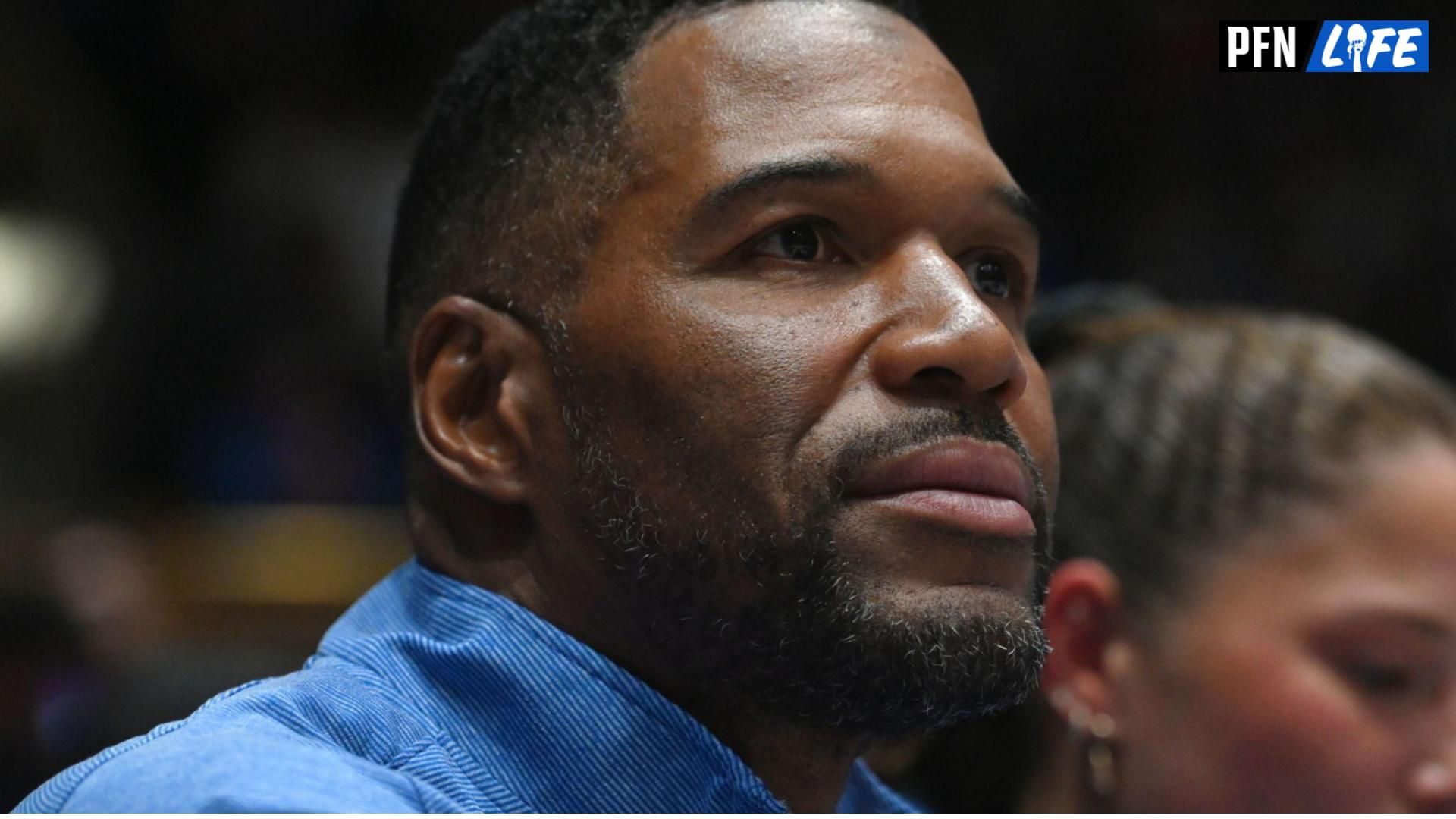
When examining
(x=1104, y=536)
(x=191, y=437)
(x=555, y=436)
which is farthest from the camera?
(x=191, y=437)

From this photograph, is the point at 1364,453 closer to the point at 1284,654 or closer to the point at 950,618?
the point at 1284,654

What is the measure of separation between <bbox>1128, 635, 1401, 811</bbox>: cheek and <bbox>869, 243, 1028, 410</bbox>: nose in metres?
0.61

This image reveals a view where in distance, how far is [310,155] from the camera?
388 cm

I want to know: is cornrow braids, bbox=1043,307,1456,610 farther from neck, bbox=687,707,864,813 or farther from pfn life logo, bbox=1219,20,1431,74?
neck, bbox=687,707,864,813

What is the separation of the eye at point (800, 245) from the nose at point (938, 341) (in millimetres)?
52

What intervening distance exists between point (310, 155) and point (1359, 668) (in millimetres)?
2966

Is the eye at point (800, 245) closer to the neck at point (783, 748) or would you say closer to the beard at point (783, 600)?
the beard at point (783, 600)

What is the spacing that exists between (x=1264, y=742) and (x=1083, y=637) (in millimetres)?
256

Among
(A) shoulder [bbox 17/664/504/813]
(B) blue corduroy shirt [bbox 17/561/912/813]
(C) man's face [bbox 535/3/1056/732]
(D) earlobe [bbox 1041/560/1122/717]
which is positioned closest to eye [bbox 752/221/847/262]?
(C) man's face [bbox 535/3/1056/732]

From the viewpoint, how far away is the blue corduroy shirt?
3.35 feet

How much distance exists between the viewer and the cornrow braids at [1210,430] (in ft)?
5.76

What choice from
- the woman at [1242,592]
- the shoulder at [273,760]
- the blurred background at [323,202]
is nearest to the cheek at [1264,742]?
the woman at [1242,592]

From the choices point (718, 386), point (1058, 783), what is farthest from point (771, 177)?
point (1058, 783)

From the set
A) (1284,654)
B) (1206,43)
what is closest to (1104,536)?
(1284,654)
